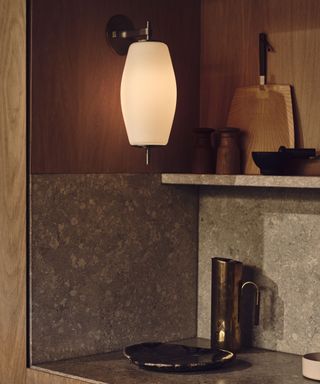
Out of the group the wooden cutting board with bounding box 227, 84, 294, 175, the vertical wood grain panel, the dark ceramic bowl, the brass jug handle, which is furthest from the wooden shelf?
the vertical wood grain panel

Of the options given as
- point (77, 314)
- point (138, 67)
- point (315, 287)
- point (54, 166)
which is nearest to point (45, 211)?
point (54, 166)

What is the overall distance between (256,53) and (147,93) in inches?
20.2

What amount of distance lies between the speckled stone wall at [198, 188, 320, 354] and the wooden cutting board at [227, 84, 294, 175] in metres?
0.13

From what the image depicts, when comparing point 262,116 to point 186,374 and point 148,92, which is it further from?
point 186,374

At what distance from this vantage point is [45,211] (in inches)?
94.0

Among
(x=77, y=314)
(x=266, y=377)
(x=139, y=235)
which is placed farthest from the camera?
(x=139, y=235)

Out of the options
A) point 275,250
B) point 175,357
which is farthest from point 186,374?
point 275,250

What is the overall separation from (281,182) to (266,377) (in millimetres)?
537

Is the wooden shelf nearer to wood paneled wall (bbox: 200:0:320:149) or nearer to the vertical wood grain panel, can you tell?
wood paneled wall (bbox: 200:0:320:149)

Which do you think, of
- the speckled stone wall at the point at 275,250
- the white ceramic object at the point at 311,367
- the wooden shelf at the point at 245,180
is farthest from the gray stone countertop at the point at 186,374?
the wooden shelf at the point at 245,180

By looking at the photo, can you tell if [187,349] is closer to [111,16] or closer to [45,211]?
[45,211]

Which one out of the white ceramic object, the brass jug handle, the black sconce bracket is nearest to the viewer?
the white ceramic object

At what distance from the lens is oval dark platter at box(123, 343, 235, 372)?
91.0 inches

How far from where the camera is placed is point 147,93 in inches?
92.4
